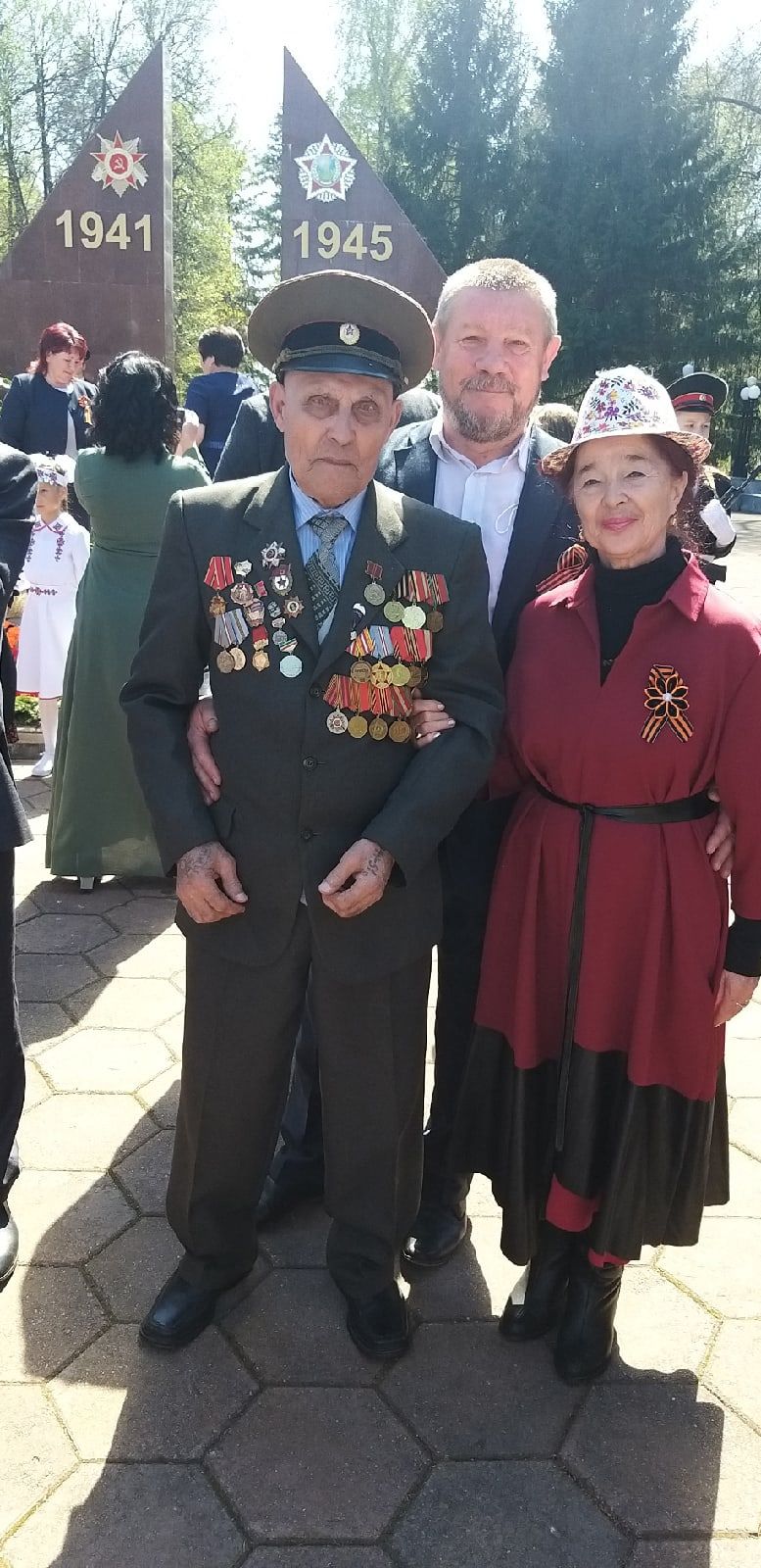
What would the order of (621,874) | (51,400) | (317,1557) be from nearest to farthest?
(317,1557) < (621,874) < (51,400)

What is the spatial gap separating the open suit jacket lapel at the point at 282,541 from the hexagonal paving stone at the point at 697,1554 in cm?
166

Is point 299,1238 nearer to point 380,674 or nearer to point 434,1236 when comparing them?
point 434,1236

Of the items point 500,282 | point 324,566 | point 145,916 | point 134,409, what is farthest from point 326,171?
point 324,566

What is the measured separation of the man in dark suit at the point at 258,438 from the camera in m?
2.92

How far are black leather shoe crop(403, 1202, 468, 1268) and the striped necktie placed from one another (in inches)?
57.9

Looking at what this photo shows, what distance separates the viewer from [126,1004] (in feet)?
12.0

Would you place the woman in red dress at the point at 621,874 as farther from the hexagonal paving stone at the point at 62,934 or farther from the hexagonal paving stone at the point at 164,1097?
the hexagonal paving stone at the point at 62,934

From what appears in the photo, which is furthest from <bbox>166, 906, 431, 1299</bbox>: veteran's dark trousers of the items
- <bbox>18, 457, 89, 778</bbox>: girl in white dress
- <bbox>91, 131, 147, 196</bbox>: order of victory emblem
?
<bbox>91, 131, 147, 196</bbox>: order of victory emblem

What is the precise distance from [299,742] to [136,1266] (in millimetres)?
1338

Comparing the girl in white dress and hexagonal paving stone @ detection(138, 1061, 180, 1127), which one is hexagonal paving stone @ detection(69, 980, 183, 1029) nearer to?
hexagonal paving stone @ detection(138, 1061, 180, 1127)

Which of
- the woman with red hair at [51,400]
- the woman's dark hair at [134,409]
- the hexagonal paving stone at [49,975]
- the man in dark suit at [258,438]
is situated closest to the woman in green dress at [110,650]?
the woman's dark hair at [134,409]

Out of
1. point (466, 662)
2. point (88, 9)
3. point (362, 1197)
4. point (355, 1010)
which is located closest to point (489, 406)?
point (466, 662)

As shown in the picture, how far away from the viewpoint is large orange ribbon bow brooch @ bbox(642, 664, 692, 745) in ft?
6.48

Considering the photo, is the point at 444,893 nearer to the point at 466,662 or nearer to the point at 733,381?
the point at 466,662
